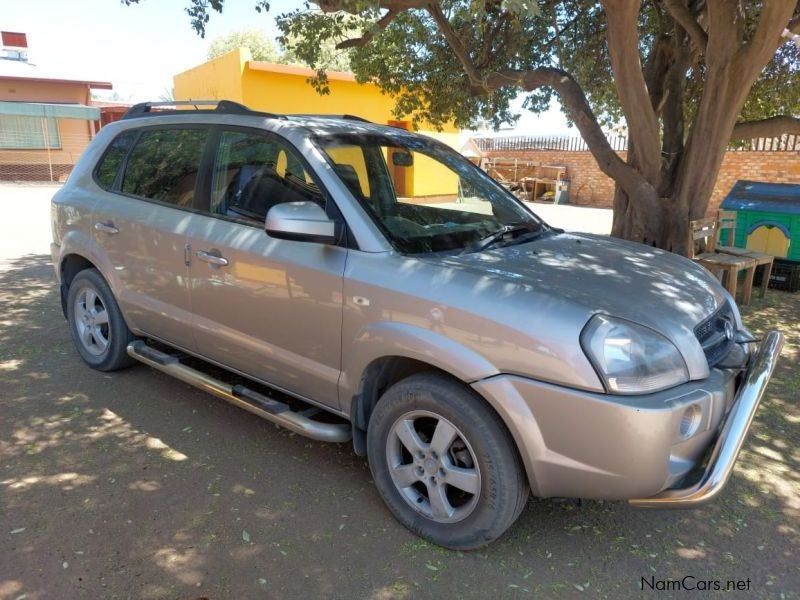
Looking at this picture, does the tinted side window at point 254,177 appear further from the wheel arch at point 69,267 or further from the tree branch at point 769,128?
the tree branch at point 769,128

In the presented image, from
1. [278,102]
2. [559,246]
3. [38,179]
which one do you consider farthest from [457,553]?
[38,179]

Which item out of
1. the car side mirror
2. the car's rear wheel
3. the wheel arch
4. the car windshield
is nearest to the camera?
the car's rear wheel

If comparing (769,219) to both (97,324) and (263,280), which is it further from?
(97,324)

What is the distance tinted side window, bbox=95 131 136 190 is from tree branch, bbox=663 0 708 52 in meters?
5.66

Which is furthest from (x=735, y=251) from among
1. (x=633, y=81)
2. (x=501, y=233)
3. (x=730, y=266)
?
(x=501, y=233)

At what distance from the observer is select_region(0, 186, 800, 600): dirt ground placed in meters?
2.66

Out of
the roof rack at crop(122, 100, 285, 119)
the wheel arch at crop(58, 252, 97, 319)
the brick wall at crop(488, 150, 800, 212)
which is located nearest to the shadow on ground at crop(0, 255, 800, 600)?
the wheel arch at crop(58, 252, 97, 319)

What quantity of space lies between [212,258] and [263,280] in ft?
1.46

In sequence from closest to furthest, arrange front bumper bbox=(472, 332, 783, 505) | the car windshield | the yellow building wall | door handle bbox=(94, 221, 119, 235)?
front bumper bbox=(472, 332, 783, 505), the car windshield, door handle bbox=(94, 221, 119, 235), the yellow building wall

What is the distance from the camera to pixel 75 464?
11.6 feet

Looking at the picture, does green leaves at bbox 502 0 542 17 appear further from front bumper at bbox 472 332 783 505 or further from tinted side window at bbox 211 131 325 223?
front bumper at bbox 472 332 783 505

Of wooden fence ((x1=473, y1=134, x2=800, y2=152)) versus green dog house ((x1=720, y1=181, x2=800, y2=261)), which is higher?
wooden fence ((x1=473, y1=134, x2=800, y2=152))

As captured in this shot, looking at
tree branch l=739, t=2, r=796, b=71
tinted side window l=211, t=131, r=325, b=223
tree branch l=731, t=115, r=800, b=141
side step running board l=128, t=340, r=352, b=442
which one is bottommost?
side step running board l=128, t=340, r=352, b=442

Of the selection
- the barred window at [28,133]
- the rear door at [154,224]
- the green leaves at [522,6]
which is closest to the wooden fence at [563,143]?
the green leaves at [522,6]
